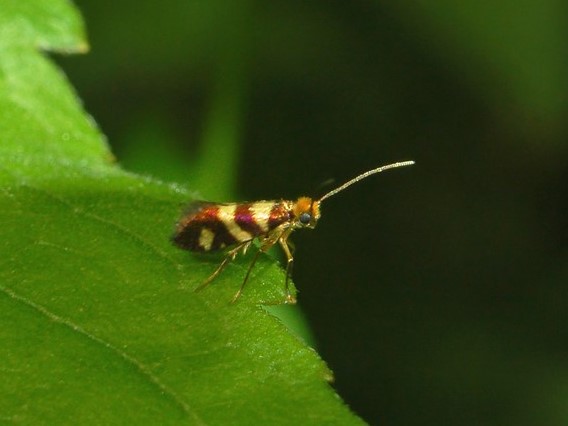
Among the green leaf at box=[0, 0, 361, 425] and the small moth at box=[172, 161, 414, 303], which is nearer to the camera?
the green leaf at box=[0, 0, 361, 425]

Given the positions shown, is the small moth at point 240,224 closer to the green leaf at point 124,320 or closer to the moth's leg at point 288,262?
the moth's leg at point 288,262

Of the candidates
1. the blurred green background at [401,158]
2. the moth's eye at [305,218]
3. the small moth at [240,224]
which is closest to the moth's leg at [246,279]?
the small moth at [240,224]

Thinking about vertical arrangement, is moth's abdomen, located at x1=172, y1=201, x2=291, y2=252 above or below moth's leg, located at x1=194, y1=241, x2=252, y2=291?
above

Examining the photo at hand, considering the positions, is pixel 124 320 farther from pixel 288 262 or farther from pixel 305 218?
pixel 305 218

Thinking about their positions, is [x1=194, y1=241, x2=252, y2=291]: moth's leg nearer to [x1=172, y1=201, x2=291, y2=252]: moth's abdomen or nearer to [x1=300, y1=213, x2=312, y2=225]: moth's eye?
[x1=172, y1=201, x2=291, y2=252]: moth's abdomen

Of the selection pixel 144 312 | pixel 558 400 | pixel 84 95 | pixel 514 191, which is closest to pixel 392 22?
pixel 514 191

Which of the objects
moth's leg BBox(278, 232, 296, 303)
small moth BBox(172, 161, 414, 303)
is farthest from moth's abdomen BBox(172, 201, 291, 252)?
moth's leg BBox(278, 232, 296, 303)
